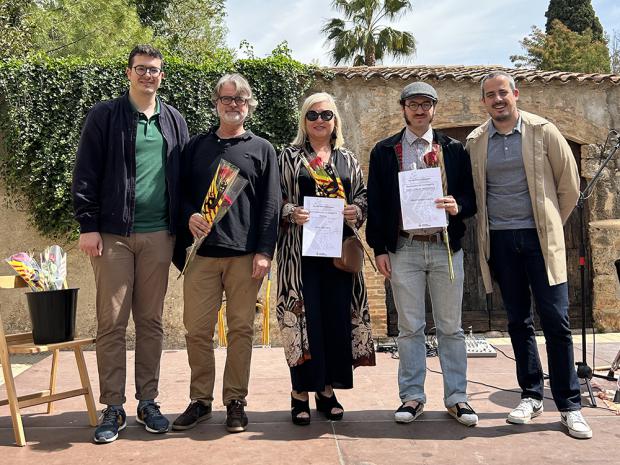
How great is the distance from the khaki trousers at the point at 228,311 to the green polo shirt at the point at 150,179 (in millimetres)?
364

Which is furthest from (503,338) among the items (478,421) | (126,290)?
(126,290)

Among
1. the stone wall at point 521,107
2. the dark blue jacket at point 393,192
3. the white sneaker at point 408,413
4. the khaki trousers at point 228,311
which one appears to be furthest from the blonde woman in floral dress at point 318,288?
the stone wall at point 521,107

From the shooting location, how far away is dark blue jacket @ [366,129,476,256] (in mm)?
3768

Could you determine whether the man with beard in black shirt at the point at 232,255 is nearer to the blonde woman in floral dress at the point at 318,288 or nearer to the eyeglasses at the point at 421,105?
the blonde woman in floral dress at the point at 318,288

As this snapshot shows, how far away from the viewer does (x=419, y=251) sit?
12.3ft

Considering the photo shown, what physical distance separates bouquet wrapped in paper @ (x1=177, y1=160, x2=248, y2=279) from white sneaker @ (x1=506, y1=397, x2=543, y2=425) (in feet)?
7.12

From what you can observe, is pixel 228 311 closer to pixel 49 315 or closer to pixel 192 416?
pixel 192 416

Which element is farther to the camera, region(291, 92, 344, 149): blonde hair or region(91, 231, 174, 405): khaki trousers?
region(291, 92, 344, 149): blonde hair

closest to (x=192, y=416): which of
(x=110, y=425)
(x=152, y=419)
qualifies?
(x=152, y=419)

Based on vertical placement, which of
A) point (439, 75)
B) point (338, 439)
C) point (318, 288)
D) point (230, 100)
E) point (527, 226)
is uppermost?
point (439, 75)

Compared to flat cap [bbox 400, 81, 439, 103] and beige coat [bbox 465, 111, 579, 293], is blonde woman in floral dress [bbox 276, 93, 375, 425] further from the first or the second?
beige coat [bbox 465, 111, 579, 293]

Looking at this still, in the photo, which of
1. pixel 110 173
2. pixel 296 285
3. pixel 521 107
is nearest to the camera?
pixel 110 173

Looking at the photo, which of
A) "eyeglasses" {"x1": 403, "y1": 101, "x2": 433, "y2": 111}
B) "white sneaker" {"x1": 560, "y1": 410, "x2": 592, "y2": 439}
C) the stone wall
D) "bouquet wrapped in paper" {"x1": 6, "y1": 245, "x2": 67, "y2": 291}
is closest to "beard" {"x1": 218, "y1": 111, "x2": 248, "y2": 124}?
"eyeglasses" {"x1": 403, "y1": 101, "x2": 433, "y2": 111}

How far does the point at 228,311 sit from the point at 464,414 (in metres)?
1.57
